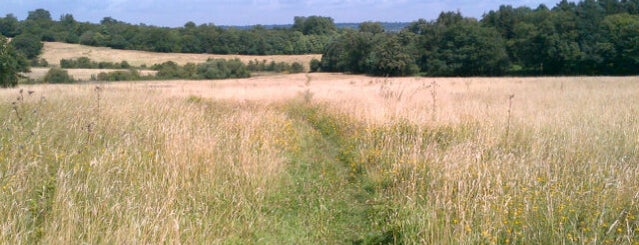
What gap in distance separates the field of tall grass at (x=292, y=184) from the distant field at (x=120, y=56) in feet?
214

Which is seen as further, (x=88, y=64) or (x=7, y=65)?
(x=88, y=64)

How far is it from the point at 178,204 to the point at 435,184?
291 centimetres

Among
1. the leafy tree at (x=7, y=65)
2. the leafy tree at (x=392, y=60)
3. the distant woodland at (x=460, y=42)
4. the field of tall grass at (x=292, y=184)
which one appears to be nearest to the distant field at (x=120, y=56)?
the distant woodland at (x=460, y=42)

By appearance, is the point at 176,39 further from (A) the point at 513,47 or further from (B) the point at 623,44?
(B) the point at 623,44

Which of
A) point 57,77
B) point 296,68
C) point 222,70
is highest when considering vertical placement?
point 296,68

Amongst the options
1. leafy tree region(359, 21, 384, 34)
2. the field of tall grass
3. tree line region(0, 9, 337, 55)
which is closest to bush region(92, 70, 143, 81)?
tree line region(0, 9, 337, 55)

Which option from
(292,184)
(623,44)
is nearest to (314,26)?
(623,44)

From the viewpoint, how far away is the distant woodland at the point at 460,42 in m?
48.7

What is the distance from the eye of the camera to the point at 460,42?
58.1 m

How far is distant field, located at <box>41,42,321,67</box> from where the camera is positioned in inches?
2726

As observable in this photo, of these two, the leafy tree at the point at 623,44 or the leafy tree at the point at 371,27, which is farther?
the leafy tree at the point at 371,27

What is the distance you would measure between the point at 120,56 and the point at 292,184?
7295 cm

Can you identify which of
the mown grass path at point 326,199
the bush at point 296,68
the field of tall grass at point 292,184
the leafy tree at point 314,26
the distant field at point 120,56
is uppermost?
the leafy tree at point 314,26

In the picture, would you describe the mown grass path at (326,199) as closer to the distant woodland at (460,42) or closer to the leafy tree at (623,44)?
the distant woodland at (460,42)
